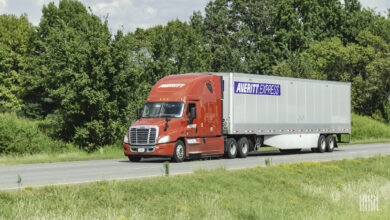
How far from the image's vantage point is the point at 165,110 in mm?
23641

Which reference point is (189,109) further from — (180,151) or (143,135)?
(143,135)

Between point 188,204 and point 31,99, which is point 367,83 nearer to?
point 31,99

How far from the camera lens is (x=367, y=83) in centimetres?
6259

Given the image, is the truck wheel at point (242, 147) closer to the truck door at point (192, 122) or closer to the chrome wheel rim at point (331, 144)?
the truck door at point (192, 122)

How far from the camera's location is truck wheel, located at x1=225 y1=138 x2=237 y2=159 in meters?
25.5

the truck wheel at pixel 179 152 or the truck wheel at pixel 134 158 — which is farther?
the truck wheel at pixel 134 158

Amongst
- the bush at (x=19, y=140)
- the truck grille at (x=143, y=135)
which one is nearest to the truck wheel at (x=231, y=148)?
the truck grille at (x=143, y=135)

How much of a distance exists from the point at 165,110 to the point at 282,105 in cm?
740

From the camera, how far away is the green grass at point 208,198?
10531mm

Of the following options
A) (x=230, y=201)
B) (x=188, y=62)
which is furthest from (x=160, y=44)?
(x=230, y=201)

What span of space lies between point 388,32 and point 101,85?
152ft

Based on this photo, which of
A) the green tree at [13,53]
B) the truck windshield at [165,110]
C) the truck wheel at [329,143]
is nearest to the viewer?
the truck windshield at [165,110]

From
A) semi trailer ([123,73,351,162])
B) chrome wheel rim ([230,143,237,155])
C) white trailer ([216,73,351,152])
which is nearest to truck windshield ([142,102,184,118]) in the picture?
semi trailer ([123,73,351,162])

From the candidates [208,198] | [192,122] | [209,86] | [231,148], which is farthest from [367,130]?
[208,198]
